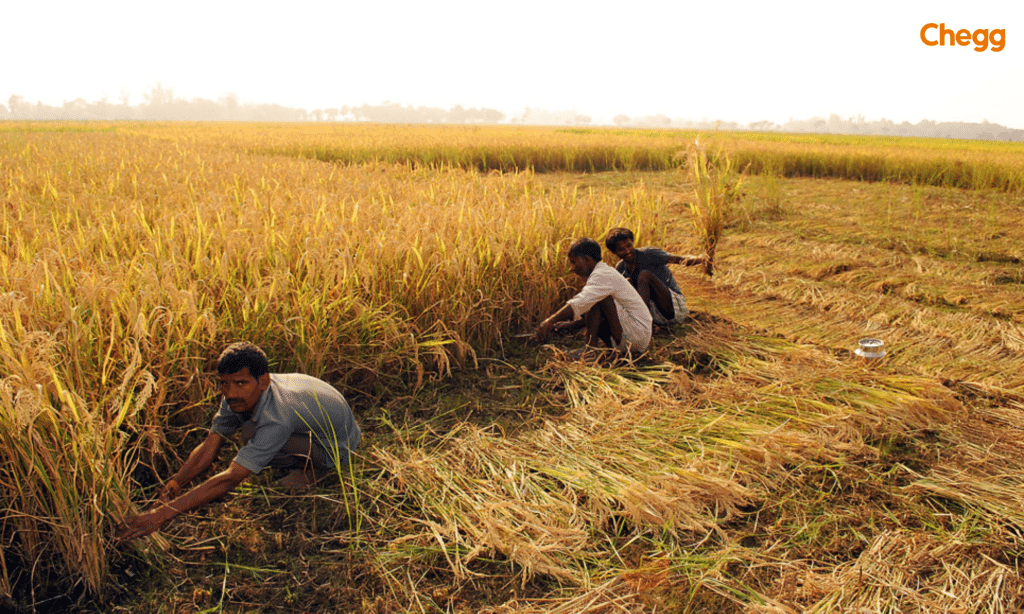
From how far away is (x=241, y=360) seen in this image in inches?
74.4

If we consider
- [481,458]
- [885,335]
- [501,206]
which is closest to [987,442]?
[885,335]

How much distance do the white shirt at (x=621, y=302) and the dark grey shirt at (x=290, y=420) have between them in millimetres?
1408

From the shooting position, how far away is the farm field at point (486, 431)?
174cm

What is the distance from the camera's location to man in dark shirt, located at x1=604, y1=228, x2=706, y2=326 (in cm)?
364

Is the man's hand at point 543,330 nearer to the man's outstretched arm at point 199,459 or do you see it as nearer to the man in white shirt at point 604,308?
the man in white shirt at point 604,308

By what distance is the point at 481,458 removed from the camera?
2406 millimetres

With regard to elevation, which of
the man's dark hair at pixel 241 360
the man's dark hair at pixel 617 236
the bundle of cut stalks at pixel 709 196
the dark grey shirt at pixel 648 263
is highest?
the bundle of cut stalks at pixel 709 196

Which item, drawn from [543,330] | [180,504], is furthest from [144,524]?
[543,330]

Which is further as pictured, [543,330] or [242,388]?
[543,330]

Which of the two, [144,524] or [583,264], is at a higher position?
[583,264]

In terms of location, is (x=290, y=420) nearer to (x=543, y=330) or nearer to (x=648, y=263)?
(x=543, y=330)

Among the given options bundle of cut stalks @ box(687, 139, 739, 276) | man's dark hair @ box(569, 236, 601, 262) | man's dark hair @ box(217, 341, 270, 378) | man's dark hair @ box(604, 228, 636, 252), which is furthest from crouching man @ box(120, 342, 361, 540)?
bundle of cut stalks @ box(687, 139, 739, 276)

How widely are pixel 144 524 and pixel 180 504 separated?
10cm

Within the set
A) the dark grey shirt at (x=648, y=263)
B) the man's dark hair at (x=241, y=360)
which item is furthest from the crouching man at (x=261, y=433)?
the dark grey shirt at (x=648, y=263)
